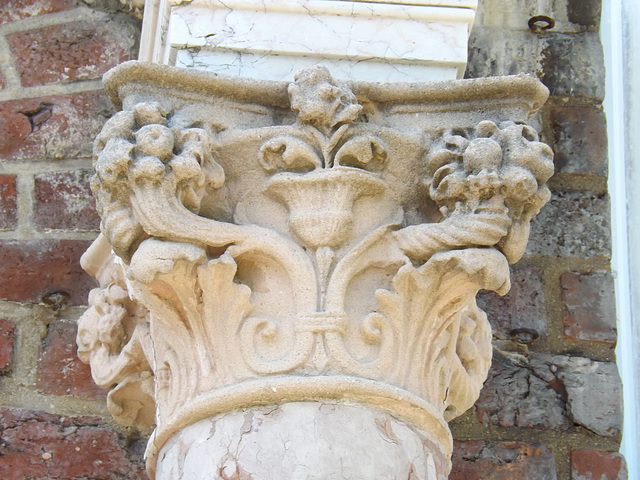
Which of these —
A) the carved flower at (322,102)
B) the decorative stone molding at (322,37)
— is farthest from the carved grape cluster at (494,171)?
the decorative stone molding at (322,37)

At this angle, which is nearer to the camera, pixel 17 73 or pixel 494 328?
pixel 494 328

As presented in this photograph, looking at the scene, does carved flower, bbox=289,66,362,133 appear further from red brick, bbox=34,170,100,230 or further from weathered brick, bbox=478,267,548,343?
red brick, bbox=34,170,100,230

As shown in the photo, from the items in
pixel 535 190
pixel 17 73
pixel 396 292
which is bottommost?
pixel 396 292

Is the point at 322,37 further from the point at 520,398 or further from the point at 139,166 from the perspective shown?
the point at 520,398

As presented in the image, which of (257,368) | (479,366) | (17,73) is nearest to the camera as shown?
(257,368)

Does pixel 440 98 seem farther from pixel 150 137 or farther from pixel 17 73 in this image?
pixel 17 73

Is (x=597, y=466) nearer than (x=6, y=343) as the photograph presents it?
Yes

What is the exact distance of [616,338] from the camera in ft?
7.75

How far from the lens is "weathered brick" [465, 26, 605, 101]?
100 inches

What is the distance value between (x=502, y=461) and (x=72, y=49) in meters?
1.24

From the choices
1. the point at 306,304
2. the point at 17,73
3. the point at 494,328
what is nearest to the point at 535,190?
the point at 306,304

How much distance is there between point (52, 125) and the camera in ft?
8.57

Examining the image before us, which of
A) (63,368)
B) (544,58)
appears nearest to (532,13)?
(544,58)

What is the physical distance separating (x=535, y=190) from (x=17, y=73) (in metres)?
1.37
